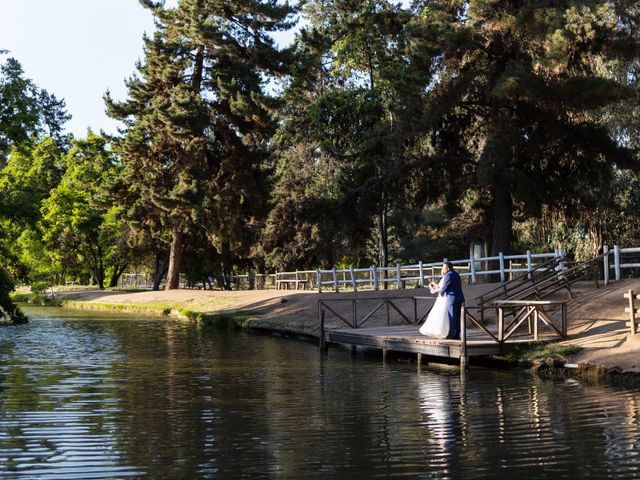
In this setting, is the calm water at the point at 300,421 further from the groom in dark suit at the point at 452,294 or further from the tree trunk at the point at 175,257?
the tree trunk at the point at 175,257

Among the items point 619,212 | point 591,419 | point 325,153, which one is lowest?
point 591,419

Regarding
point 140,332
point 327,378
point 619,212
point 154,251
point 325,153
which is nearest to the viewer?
point 327,378

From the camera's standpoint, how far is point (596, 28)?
28562mm

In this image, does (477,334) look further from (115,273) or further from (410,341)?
(115,273)

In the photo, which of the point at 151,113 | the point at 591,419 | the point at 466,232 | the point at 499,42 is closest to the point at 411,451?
the point at 591,419

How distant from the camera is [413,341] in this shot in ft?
66.0

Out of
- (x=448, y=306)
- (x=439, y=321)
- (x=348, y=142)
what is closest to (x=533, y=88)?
(x=448, y=306)

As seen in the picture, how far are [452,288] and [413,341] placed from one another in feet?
5.40

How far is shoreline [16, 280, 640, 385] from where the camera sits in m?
17.3

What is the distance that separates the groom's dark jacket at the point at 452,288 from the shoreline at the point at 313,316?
5.78 feet

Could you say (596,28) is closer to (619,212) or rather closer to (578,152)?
(578,152)

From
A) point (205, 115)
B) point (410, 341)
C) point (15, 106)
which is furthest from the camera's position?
point (205, 115)

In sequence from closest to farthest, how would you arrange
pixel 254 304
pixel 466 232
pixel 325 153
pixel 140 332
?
pixel 140 332
pixel 254 304
pixel 466 232
pixel 325 153

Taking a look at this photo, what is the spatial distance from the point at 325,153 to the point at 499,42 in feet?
72.9
